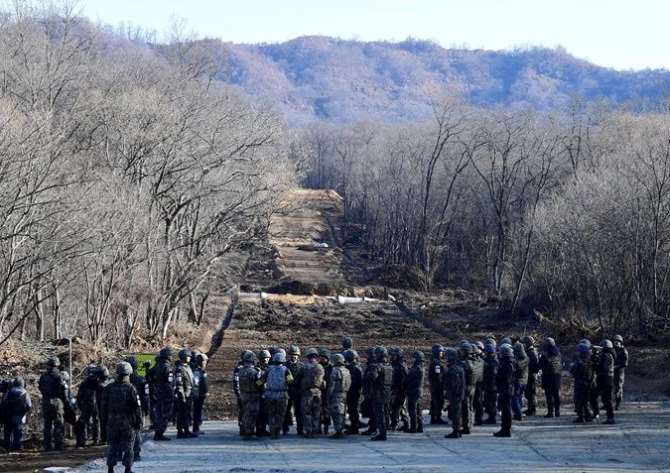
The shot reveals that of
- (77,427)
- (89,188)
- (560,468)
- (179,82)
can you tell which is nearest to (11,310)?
(89,188)

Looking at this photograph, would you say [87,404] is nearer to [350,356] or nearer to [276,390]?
[276,390]

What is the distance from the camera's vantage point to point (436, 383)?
2056 cm

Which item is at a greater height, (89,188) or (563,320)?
(89,188)

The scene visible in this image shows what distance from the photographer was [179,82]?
188 feet

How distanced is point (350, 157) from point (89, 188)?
92089 mm

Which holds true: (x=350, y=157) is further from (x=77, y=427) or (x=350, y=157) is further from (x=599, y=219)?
(x=77, y=427)

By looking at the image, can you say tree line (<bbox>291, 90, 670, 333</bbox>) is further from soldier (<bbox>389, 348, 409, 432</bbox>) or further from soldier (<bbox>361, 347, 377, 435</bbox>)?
soldier (<bbox>361, 347, 377, 435</bbox>)

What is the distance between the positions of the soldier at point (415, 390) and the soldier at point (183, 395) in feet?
13.3

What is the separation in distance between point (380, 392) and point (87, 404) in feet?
17.8

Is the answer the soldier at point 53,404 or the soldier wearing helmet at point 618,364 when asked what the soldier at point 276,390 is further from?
the soldier wearing helmet at point 618,364

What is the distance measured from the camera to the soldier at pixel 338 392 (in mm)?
19141

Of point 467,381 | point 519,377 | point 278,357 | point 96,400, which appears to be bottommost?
point 96,400

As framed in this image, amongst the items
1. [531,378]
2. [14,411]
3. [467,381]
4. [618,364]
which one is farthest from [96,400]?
[618,364]

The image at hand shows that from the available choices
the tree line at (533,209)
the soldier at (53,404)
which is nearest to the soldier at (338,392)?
the soldier at (53,404)
